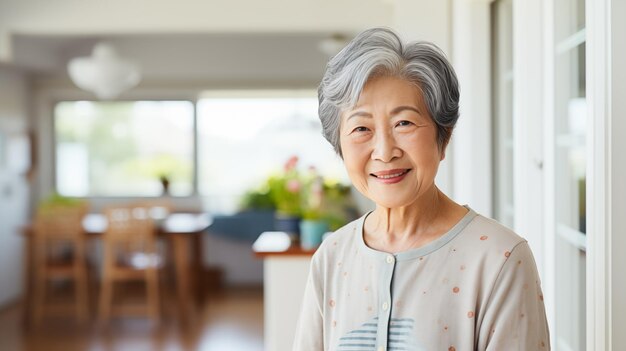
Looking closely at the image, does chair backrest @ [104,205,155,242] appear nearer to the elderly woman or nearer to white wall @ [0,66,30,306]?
white wall @ [0,66,30,306]

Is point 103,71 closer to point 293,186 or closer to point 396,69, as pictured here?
point 293,186

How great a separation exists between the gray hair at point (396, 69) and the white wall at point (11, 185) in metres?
6.57

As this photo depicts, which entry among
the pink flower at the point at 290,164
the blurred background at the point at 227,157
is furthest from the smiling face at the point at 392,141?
the pink flower at the point at 290,164

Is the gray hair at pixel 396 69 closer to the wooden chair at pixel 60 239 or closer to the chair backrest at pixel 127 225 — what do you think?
the chair backrest at pixel 127 225

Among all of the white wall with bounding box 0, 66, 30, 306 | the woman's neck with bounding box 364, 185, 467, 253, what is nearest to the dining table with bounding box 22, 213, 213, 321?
the white wall with bounding box 0, 66, 30, 306

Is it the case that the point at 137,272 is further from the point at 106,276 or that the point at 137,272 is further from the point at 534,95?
the point at 534,95

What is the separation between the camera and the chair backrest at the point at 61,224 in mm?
6641

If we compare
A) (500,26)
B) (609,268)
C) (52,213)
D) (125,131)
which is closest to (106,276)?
(52,213)

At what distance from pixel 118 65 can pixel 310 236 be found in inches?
101

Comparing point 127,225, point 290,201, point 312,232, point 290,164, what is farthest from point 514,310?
point 127,225

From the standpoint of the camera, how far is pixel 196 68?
8.56 meters

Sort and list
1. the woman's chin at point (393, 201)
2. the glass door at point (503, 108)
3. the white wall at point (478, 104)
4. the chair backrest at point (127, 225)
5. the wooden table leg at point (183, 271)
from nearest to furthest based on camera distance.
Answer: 1. the woman's chin at point (393, 201)
2. the glass door at point (503, 108)
3. the white wall at point (478, 104)
4. the chair backrest at point (127, 225)
5. the wooden table leg at point (183, 271)

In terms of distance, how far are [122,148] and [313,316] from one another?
7909 millimetres

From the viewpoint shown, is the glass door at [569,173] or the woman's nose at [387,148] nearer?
the woman's nose at [387,148]
